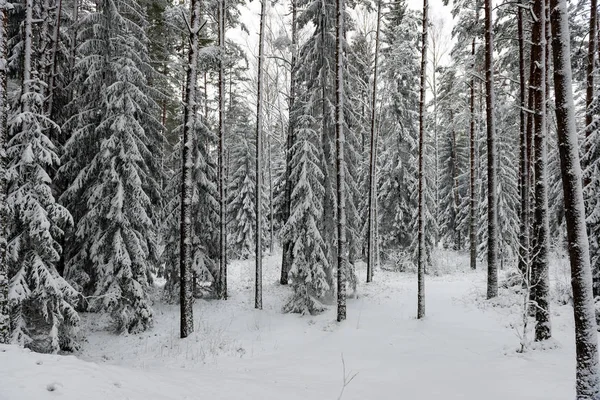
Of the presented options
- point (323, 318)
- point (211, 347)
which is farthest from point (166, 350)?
point (323, 318)

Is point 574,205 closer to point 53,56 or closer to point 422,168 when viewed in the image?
point 422,168

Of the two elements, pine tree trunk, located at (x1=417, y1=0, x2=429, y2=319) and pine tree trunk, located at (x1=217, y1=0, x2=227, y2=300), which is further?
pine tree trunk, located at (x1=217, y1=0, x2=227, y2=300)

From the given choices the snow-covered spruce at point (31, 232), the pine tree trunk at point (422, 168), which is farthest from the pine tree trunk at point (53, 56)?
the pine tree trunk at point (422, 168)

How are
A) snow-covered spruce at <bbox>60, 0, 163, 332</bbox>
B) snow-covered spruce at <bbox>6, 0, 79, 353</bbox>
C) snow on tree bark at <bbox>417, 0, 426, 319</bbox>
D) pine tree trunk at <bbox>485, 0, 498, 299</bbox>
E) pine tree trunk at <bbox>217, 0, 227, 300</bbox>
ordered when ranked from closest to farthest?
snow-covered spruce at <bbox>6, 0, 79, 353</bbox> < snow on tree bark at <bbox>417, 0, 426, 319</bbox> < snow-covered spruce at <bbox>60, 0, 163, 332</bbox> < pine tree trunk at <bbox>485, 0, 498, 299</bbox> < pine tree trunk at <bbox>217, 0, 227, 300</bbox>

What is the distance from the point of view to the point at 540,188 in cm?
909

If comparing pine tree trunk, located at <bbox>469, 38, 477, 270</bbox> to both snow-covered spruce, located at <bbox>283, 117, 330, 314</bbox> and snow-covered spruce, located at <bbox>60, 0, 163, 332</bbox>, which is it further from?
snow-covered spruce, located at <bbox>60, 0, 163, 332</bbox>

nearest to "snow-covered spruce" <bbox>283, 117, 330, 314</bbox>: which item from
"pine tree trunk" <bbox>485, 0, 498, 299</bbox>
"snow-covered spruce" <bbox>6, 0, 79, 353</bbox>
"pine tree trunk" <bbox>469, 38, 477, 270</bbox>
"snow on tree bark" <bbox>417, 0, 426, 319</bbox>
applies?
"snow on tree bark" <bbox>417, 0, 426, 319</bbox>

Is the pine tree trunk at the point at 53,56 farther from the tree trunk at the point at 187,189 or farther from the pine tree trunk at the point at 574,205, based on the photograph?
the pine tree trunk at the point at 574,205

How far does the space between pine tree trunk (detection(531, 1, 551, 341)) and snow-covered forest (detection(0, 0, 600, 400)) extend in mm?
52

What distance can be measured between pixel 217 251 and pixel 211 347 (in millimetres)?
5766

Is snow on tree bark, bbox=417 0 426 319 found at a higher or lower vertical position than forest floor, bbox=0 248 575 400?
higher

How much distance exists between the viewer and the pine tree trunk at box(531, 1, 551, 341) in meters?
8.70

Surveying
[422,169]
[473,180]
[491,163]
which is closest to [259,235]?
[422,169]

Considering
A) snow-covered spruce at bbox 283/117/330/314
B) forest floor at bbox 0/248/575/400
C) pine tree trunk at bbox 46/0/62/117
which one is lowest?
forest floor at bbox 0/248/575/400
